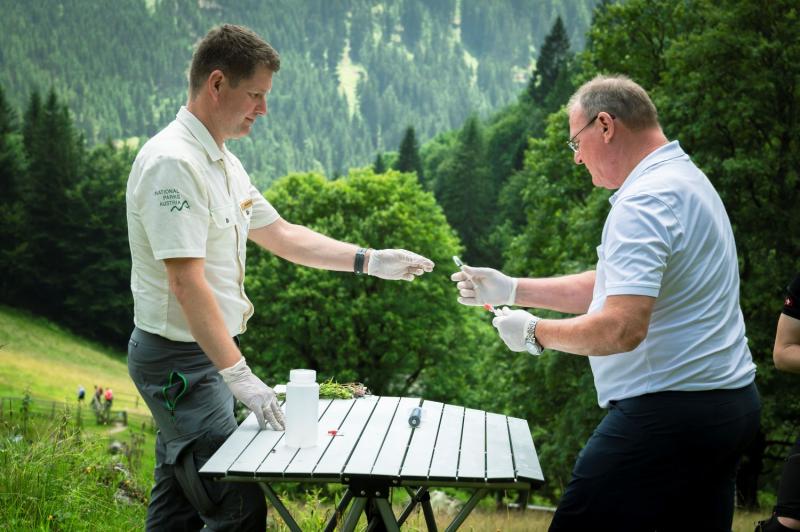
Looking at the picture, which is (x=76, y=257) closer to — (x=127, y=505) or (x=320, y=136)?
(x=127, y=505)

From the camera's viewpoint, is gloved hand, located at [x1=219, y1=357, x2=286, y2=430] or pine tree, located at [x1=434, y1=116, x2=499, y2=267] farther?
pine tree, located at [x1=434, y1=116, x2=499, y2=267]

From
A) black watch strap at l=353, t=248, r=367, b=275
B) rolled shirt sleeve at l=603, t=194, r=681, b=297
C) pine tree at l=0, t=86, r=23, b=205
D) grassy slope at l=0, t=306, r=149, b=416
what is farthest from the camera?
pine tree at l=0, t=86, r=23, b=205

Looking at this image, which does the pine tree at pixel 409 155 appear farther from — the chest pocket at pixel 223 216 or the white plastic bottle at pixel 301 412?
the white plastic bottle at pixel 301 412

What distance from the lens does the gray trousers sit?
3.41 meters

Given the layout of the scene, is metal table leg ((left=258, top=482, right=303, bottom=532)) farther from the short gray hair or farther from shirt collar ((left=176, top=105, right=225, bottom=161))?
the short gray hair

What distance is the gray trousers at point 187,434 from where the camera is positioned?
134 inches

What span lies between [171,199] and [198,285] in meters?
0.36


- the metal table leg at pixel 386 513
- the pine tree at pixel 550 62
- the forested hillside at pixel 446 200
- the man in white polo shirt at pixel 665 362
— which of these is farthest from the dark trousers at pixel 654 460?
the pine tree at pixel 550 62

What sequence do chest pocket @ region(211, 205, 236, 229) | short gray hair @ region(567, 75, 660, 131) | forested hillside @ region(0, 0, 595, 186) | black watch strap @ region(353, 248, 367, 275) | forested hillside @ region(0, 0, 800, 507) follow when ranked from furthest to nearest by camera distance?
forested hillside @ region(0, 0, 595, 186) → forested hillside @ region(0, 0, 800, 507) → black watch strap @ region(353, 248, 367, 275) → chest pocket @ region(211, 205, 236, 229) → short gray hair @ region(567, 75, 660, 131)

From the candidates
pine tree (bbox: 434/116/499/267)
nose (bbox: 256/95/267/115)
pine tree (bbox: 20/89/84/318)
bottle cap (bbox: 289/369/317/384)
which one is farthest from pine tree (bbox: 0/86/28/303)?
bottle cap (bbox: 289/369/317/384)

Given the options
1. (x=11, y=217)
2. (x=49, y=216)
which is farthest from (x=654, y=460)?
(x=49, y=216)

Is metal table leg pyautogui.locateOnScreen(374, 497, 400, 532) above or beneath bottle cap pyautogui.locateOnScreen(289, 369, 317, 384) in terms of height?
beneath

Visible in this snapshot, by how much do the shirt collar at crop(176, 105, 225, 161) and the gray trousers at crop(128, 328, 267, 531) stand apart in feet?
2.74

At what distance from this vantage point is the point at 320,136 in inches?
3182
